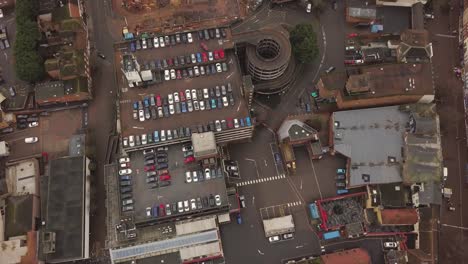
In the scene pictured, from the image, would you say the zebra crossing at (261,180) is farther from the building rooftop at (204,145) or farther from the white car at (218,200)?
the building rooftop at (204,145)

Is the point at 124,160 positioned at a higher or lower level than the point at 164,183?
higher

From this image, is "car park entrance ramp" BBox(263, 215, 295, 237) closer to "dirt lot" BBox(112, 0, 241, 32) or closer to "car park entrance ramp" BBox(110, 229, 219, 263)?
"car park entrance ramp" BBox(110, 229, 219, 263)

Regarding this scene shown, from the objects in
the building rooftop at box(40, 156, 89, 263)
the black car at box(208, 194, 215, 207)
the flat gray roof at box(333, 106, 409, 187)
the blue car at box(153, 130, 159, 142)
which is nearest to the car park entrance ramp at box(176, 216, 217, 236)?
the black car at box(208, 194, 215, 207)

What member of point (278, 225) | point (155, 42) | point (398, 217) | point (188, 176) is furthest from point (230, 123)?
point (398, 217)

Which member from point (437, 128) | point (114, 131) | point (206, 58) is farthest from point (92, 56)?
point (437, 128)

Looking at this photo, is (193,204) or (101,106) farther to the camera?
(101,106)

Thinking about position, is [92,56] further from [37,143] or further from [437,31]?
[437,31]

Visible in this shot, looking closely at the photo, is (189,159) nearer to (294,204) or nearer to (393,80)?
(294,204)
